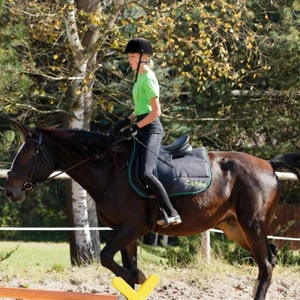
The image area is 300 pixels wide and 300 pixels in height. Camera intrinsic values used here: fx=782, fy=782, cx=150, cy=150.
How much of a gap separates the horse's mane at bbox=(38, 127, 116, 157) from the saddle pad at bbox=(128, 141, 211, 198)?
1.07 ft

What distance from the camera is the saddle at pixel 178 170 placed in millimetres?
7785

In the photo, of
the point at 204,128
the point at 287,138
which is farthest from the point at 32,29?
the point at 287,138

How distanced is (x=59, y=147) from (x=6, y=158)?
10943 mm

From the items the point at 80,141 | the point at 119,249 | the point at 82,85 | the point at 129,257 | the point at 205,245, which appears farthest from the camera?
the point at 82,85

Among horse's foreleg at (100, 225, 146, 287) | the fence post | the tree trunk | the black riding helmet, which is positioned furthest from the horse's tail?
the tree trunk

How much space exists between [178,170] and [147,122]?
67 cm

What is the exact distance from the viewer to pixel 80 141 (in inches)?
313

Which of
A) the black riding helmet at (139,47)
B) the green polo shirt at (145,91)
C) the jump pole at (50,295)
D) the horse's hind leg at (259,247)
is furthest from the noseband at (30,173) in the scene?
the horse's hind leg at (259,247)

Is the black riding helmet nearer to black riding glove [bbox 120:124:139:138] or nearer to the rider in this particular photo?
the rider

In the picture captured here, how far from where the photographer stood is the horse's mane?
26.1 ft

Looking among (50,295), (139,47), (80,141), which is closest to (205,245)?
(80,141)

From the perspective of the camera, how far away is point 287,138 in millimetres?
16344

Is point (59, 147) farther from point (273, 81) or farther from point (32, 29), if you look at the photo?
point (273, 81)

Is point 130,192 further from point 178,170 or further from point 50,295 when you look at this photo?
point 50,295
